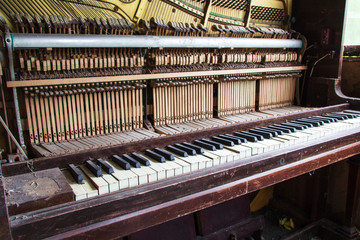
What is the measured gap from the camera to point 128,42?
2.37 m

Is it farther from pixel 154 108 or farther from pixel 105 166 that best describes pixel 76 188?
pixel 154 108

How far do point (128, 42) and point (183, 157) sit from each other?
3.51 ft

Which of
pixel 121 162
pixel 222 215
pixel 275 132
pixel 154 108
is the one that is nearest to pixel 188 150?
pixel 121 162

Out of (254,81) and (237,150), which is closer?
(237,150)

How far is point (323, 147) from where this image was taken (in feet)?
7.26

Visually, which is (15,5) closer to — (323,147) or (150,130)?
(150,130)

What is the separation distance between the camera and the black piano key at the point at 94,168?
1514 mm

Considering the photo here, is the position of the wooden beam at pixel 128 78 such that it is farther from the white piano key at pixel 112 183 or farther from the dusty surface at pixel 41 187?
the white piano key at pixel 112 183

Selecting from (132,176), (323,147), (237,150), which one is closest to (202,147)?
(237,150)

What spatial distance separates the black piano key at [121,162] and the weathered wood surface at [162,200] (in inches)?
7.4

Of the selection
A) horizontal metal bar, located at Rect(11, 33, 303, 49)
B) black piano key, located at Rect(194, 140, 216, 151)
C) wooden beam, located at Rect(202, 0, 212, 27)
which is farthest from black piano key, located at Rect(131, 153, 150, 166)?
wooden beam, located at Rect(202, 0, 212, 27)

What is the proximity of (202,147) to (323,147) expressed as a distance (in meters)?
0.91

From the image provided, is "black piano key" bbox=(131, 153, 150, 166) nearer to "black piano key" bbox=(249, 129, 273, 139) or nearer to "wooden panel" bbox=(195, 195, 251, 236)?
"black piano key" bbox=(249, 129, 273, 139)

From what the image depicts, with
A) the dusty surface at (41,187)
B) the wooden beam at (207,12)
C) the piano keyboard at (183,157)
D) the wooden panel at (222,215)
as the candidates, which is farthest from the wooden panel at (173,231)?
the wooden beam at (207,12)
